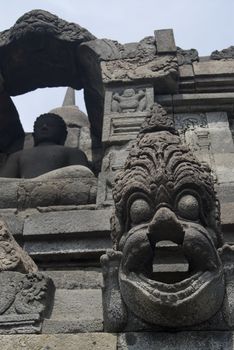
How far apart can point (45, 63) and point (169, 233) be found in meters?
5.55

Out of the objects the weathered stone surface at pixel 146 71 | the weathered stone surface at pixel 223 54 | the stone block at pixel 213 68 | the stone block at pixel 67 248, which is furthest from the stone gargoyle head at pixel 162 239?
the weathered stone surface at pixel 223 54

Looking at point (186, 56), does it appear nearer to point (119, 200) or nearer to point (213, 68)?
point (213, 68)

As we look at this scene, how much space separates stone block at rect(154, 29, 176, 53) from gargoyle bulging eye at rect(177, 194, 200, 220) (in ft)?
14.5

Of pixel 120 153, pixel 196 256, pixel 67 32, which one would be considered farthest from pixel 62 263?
pixel 67 32

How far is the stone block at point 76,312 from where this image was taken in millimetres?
2822

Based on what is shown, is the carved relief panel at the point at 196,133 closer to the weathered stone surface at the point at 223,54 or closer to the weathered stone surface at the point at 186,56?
the weathered stone surface at the point at 186,56

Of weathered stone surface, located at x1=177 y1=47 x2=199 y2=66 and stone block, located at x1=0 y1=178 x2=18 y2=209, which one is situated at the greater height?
weathered stone surface, located at x1=177 y1=47 x2=199 y2=66

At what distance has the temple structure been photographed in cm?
271

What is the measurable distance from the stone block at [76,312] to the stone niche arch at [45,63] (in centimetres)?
408

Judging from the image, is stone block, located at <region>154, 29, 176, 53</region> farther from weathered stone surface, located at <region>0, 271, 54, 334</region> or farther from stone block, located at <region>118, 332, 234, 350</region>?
stone block, located at <region>118, 332, 234, 350</region>

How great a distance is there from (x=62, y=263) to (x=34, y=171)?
7.34ft

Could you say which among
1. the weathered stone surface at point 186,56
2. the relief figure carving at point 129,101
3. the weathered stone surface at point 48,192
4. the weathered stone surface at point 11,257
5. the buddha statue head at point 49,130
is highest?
the weathered stone surface at point 186,56

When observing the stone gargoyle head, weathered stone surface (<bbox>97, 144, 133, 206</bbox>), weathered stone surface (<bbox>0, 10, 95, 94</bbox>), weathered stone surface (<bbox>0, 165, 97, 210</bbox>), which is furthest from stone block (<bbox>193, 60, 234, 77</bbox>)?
the stone gargoyle head

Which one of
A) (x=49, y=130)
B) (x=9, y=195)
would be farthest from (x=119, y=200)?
(x=49, y=130)
